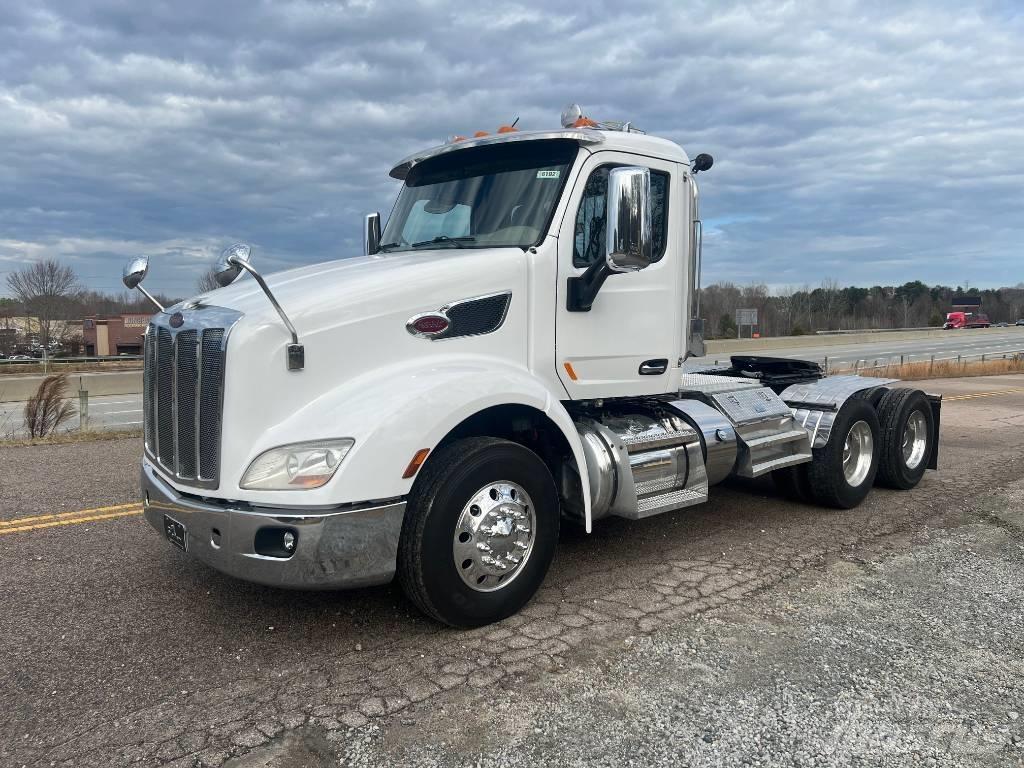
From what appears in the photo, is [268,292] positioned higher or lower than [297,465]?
higher

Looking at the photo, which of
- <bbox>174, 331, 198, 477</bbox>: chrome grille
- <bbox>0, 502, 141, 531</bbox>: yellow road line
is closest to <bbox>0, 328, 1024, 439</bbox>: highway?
<bbox>0, 502, 141, 531</bbox>: yellow road line

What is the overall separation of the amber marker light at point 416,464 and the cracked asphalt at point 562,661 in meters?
0.89

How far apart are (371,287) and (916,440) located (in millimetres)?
5993

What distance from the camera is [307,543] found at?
3.36m

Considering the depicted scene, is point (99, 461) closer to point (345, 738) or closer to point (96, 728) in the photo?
point (96, 728)

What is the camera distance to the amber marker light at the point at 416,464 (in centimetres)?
358

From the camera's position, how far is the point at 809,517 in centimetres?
638

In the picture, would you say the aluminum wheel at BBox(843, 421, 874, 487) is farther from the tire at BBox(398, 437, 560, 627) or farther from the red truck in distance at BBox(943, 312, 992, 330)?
the red truck in distance at BBox(943, 312, 992, 330)

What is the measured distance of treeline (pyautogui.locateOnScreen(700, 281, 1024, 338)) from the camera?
80938 mm

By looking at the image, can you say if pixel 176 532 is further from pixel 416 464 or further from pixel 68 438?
pixel 68 438

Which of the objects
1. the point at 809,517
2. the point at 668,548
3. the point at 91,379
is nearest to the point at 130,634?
the point at 668,548

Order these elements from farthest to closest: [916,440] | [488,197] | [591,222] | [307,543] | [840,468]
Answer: [916,440] < [840,468] < [488,197] < [591,222] < [307,543]

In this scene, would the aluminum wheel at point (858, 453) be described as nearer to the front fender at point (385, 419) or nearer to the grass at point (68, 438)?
the front fender at point (385, 419)

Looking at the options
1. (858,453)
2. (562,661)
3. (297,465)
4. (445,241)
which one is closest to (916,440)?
(858,453)
